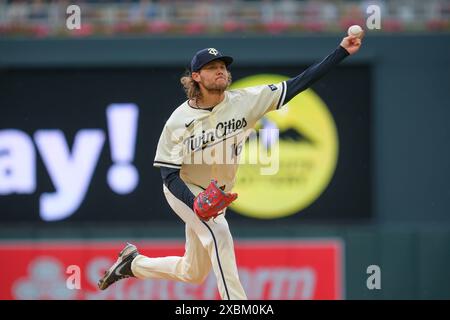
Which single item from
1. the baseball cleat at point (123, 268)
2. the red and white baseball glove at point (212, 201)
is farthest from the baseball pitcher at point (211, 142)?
the baseball cleat at point (123, 268)

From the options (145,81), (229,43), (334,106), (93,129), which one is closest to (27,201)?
(93,129)

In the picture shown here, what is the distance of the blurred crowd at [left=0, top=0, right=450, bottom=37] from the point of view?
11.1m

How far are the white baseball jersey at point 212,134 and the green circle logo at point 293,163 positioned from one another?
426 centimetres

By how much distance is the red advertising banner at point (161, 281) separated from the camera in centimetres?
987

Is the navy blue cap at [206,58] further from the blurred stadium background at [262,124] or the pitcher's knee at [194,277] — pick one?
the blurred stadium background at [262,124]

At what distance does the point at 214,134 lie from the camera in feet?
21.2

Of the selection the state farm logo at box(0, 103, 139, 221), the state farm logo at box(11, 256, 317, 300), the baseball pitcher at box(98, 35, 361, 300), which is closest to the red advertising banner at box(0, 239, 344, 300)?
the state farm logo at box(11, 256, 317, 300)

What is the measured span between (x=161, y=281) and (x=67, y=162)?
6.19ft

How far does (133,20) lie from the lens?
37.2ft

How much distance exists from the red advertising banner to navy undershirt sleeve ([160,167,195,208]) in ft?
11.5

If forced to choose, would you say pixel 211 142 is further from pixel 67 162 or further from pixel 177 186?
pixel 67 162

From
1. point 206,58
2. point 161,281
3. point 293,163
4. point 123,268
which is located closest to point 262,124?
point 293,163

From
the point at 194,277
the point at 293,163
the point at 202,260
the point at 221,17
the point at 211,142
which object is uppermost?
the point at 221,17
